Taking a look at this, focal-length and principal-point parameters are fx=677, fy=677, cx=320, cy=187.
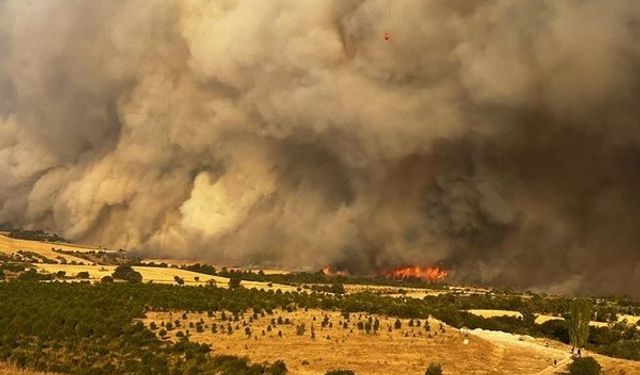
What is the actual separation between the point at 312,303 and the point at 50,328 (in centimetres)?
2505

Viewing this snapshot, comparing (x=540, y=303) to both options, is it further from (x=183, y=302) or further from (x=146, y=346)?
(x=146, y=346)

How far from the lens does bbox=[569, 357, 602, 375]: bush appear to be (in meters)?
32.2

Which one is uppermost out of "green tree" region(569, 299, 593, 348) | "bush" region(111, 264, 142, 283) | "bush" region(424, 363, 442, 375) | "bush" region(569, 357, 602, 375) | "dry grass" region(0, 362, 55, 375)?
"bush" region(111, 264, 142, 283)

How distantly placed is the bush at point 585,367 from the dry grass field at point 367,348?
203 cm

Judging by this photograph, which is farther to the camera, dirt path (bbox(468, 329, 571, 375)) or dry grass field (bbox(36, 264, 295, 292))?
dry grass field (bbox(36, 264, 295, 292))

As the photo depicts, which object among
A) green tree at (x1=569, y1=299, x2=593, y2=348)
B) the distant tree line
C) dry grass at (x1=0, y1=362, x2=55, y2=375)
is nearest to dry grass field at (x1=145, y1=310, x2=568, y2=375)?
green tree at (x1=569, y1=299, x2=593, y2=348)

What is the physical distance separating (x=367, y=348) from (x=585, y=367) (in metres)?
12.1

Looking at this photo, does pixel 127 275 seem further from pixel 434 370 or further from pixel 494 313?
pixel 434 370

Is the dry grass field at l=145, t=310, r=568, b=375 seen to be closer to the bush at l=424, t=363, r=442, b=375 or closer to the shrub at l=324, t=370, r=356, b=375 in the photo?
the shrub at l=324, t=370, r=356, b=375

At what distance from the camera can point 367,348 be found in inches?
1549

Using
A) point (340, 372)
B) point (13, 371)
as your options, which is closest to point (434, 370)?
point (340, 372)

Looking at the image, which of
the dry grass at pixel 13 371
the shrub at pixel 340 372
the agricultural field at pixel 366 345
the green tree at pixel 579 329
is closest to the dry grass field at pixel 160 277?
the agricultural field at pixel 366 345

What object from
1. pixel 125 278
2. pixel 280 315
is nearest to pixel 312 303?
pixel 280 315

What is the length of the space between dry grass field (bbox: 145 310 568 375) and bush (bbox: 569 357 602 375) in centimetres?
203
